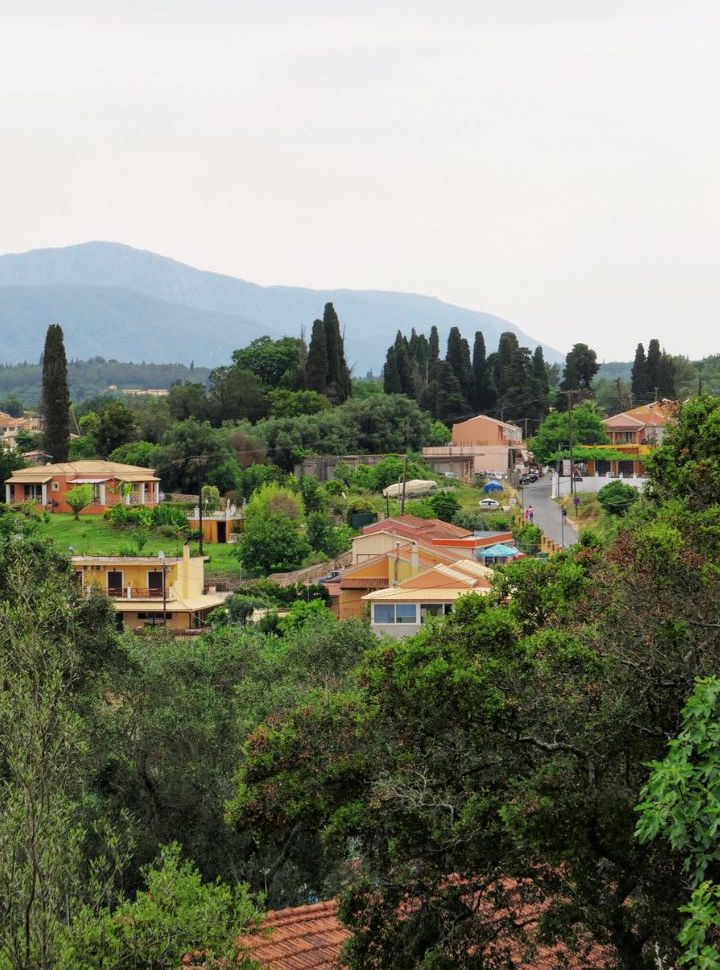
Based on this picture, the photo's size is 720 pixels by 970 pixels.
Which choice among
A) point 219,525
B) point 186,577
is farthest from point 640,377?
point 186,577

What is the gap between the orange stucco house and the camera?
163ft

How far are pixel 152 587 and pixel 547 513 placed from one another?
16.1m

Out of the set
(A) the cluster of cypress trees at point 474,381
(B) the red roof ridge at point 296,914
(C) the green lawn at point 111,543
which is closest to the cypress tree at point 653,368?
(A) the cluster of cypress trees at point 474,381

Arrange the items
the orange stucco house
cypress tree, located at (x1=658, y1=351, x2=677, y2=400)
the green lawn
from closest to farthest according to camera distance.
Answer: the green lawn, the orange stucco house, cypress tree, located at (x1=658, y1=351, x2=677, y2=400)

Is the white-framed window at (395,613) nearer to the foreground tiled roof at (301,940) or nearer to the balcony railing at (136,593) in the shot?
the balcony railing at (136,593)

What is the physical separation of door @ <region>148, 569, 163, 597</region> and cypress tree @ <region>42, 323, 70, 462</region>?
1926cm

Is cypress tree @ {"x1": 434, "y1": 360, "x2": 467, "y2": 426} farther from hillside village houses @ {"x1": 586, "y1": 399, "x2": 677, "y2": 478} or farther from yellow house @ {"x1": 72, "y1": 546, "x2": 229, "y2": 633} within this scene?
yellow house @ {"x1": 72, "y1": 546, "x2": 229, "y2": 633}

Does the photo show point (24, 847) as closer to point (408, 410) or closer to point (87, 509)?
point (87, 509)

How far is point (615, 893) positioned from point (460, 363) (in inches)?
2691

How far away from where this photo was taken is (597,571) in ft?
32.6

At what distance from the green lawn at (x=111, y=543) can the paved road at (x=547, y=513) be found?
31.9 feet

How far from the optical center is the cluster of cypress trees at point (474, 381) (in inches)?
2899

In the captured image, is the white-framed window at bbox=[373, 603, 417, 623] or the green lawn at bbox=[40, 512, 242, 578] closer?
the white-framed window at bbox=[373, 603, 417, 623]

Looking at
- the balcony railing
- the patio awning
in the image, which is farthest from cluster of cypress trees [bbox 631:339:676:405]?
the balcony railing
